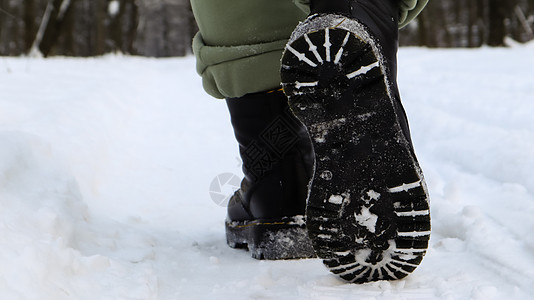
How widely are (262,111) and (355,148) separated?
12.7 inches

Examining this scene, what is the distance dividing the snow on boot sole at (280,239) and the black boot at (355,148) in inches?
9.0

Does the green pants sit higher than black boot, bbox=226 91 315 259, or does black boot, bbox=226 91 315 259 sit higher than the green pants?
the green pants

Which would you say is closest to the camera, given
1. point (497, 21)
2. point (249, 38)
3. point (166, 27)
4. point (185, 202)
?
point (249, 38)

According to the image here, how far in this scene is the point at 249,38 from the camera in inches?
41.9

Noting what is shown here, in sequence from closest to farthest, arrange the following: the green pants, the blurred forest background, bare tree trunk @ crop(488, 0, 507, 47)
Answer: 1. the green pants
2. bare tree trunk @ crop(488, 0, 507, 47)
3. the blurred forest background

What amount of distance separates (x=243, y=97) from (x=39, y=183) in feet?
1.59

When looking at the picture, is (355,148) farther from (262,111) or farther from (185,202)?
(185,202)

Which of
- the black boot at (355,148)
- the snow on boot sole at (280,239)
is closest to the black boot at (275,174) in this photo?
the snow on boot sole at (280,239)

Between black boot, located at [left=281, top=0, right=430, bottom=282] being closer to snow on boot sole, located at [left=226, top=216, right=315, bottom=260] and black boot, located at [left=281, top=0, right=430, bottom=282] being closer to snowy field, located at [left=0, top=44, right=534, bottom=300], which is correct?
snowy field, located at [left=0, top=44, right=534, bottom=300]

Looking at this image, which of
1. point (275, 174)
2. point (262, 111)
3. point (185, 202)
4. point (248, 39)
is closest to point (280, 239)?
point (275, 174)

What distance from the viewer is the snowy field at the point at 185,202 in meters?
0.83

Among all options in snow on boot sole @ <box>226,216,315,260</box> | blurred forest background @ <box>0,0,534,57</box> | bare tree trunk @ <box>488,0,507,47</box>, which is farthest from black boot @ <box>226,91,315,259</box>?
blurred forest background @ <box>0,0,534,57</box>

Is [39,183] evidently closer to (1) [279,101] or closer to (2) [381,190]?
(1) [279,101]

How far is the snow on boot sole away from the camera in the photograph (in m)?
1.07
